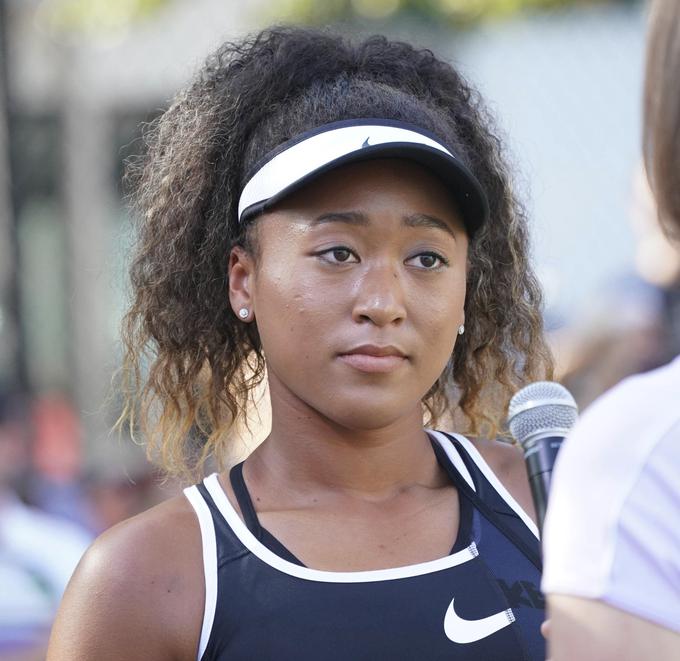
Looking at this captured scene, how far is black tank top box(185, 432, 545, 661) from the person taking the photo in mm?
1942

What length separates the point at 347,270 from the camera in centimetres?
209

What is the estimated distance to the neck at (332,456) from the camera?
7.19ft

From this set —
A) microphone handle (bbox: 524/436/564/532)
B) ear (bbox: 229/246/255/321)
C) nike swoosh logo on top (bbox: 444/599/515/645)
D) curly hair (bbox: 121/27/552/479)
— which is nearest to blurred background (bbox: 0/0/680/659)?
curly hair (bbox: 121/27/552/479)

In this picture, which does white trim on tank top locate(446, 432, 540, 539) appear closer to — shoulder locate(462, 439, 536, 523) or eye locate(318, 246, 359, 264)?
shoulder locate(462, 439, 536, 523)

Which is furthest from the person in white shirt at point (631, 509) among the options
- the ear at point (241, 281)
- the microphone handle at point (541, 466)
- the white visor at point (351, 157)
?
the ear at point (241, 281)

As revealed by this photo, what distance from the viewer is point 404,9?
6180mm

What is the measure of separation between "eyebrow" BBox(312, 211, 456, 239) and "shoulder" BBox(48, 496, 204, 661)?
22.3 inches

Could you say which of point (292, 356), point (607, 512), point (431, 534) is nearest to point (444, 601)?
point (431, 534)

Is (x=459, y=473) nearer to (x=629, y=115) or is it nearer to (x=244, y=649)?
(x=244, y=649)

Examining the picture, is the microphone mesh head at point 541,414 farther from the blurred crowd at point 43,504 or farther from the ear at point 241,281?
the blurred crowd at point 43,504

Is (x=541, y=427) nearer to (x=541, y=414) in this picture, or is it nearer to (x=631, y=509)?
(x=541, y=414)

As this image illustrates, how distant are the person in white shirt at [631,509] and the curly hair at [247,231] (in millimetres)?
1076

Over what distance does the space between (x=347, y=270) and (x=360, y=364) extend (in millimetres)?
166

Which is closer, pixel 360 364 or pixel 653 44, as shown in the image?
pixel 653 44
